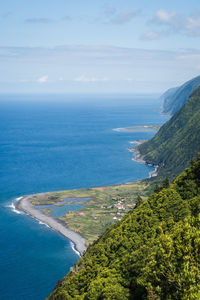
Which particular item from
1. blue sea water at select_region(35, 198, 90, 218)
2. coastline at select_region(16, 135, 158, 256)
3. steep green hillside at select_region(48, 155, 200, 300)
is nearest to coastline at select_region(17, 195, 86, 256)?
coastline at select_region(16, 135, 158, 256)

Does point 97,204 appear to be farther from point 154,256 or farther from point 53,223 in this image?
point 154,256

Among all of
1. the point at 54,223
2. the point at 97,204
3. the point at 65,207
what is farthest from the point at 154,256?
the point at 97,204

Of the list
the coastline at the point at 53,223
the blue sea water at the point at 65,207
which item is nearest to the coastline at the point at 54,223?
the coastline at the point at 53,223

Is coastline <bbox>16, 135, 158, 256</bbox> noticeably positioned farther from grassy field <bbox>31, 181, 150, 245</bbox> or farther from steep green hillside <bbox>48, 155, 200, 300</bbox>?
steep green hillside <bbox>48, 155, 200, 300</bbox>

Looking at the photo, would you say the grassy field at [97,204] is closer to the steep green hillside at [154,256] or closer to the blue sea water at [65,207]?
the blue sea water at [65,207]

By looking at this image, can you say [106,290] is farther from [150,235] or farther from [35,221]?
[35,221]

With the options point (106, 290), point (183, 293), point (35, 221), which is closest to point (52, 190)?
point (35, 221)
